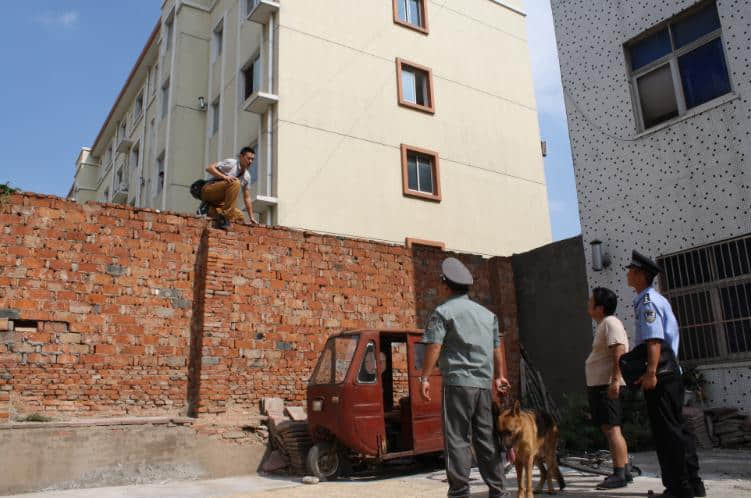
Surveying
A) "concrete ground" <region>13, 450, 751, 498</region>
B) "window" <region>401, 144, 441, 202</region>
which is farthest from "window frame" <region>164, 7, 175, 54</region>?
"concrete ground" <region>13, 450, 751, 498</region>

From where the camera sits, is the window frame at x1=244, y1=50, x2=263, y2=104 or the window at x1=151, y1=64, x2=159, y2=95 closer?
the window frame at x1=244, y1=50, x2=263, y2=104

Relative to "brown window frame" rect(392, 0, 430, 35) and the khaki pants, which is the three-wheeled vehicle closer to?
the khaki pants

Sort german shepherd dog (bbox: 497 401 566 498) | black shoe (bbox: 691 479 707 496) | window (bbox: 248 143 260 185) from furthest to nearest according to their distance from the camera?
window (bbox: 248 143 260 185), german shepherd dog (bbox: 497 401 566 498), black shoe (bbox: 691 479 707 496)

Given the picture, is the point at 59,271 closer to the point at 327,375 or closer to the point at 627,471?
the point at 327,375

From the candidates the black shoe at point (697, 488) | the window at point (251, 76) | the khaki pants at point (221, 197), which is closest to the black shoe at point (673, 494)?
the black shoe at point (697, 488)

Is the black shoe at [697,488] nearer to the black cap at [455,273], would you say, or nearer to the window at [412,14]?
the black cap at [455,273]

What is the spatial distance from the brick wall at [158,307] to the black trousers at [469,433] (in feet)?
16.1

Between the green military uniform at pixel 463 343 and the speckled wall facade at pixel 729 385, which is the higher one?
the green military uniform at pixel 463 343

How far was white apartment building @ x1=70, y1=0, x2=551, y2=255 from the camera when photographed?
15.7 metres

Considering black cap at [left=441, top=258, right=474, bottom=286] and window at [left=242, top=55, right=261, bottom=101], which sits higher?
window at [left=242, top=55, right=261, bottom=101]

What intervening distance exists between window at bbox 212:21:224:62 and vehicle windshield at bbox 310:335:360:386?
1462cm

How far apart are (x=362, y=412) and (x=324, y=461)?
80 cm

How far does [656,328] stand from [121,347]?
6.56 meters

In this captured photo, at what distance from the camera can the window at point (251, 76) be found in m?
16.9
